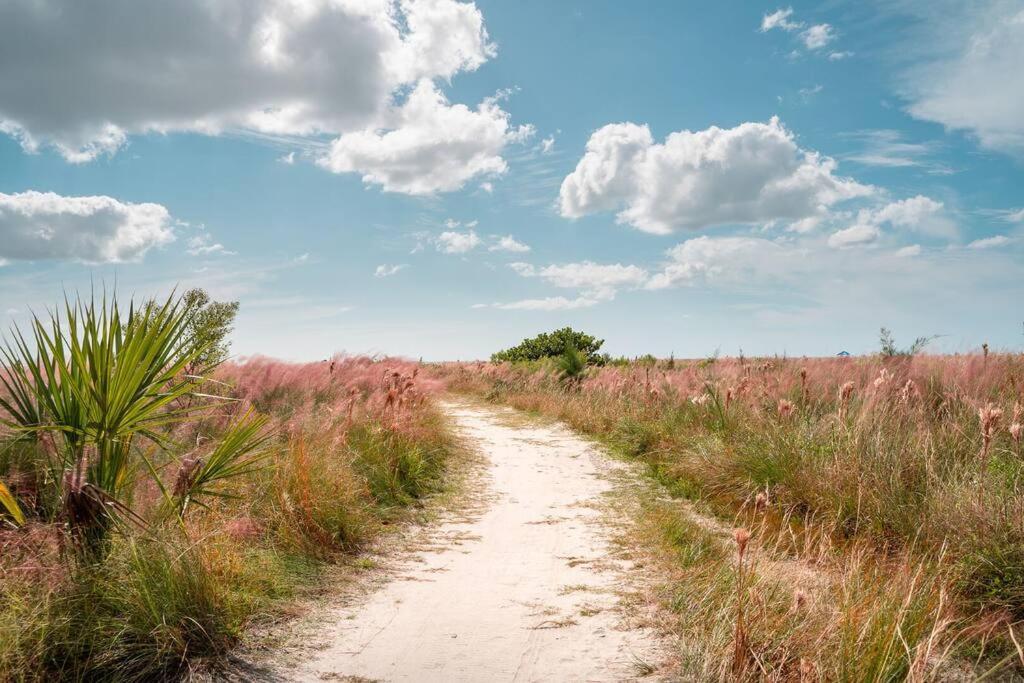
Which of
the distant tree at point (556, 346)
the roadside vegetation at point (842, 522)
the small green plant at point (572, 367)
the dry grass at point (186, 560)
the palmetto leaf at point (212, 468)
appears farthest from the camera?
the distant tree at point (556, 346)

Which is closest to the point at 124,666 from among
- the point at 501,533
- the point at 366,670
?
the point at 366,670

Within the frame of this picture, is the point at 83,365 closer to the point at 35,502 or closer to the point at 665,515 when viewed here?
the point at 35,502

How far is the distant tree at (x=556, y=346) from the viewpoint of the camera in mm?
28312

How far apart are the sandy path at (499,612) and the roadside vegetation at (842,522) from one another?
20.9 inches

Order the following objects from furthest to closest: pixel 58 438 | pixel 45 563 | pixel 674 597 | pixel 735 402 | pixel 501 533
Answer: pixel 735 402 → pixel 501 533 → pixel 58 438 → pixel 674 597 → pixel 45 563

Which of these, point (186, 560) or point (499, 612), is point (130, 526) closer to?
point (186, 560)

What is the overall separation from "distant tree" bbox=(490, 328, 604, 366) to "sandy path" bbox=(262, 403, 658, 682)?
20.0 meters

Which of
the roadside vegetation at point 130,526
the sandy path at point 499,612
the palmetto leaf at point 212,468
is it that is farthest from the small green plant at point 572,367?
the palmetto leaf at point 212,468

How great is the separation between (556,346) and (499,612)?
2438 centimetres

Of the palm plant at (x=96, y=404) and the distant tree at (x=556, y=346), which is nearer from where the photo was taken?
the palm plant at (x=96, y=404)

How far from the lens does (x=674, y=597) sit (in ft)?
15.4

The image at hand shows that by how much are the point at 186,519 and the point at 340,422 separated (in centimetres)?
426

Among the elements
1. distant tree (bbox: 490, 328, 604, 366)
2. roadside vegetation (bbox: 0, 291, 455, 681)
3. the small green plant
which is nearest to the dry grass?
roadside vegetation (bbox: 0, 291, 455, 681)

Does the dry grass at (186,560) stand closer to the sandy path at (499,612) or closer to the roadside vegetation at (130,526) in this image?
the roadside vegetation at (130,526)
